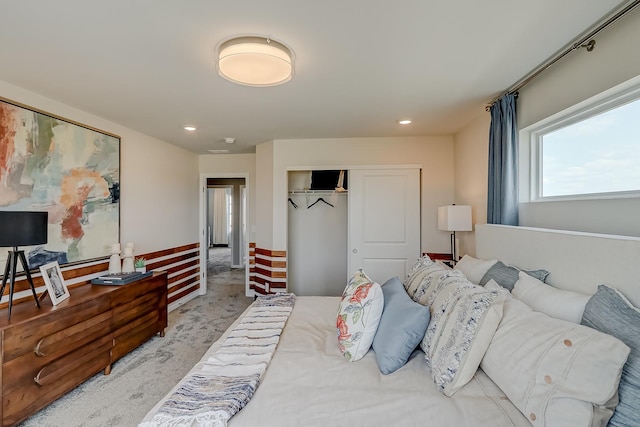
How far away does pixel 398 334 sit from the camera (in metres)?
1.45

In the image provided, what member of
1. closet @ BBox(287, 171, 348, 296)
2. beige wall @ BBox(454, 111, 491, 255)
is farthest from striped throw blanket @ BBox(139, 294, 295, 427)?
closet @ BBox(287, 171, 348, 296)

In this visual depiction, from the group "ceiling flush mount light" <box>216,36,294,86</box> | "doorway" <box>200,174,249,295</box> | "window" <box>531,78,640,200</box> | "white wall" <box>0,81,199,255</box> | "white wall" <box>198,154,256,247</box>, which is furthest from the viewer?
"doorway" <box>200,174,249,295</box>

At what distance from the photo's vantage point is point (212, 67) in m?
1.97

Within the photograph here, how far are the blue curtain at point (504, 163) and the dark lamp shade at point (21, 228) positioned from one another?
3472 millimetres

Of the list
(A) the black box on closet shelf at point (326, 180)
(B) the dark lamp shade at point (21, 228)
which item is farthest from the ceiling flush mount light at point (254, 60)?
(A) the black box on closet shelf at point (326, 180)

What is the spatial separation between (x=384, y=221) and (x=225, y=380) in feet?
9.75

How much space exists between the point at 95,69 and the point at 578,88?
3.13 meters

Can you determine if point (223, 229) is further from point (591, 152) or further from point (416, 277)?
point (591, 152)

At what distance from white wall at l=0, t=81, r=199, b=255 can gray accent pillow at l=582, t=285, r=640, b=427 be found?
3.90 metres

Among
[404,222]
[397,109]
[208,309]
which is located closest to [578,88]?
[397,109]

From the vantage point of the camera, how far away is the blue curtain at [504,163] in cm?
230

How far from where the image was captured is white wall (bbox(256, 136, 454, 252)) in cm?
378

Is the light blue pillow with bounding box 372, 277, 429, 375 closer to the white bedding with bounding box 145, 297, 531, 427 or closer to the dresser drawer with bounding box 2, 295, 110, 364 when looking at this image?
the white bedding with bounding box 145, 297, 531, 427

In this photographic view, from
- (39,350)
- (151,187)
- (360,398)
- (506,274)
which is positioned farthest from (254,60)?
(151,187)
